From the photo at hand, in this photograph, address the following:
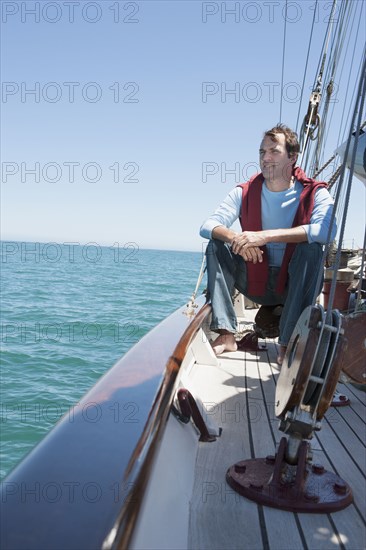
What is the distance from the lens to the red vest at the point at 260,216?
7.37 ft

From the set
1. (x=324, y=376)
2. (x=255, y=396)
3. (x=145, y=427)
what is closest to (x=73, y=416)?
(x=145, y=427)

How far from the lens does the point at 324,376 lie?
3.52ft

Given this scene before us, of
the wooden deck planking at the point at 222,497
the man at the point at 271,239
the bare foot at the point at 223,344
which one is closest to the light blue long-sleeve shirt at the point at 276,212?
the man at the point at 271,239

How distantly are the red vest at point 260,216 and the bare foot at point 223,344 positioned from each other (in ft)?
1.01

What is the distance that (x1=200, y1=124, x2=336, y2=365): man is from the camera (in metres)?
2.13

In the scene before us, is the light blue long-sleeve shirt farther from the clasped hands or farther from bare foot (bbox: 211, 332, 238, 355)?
bare foot (bbox: 211, 332, 238, 355)

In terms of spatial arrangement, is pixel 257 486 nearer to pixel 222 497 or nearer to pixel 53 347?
pixel 222 497

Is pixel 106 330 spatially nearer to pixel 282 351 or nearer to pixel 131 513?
pixel 282 351

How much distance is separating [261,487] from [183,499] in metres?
0.20

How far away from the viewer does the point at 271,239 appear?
2.11 metres

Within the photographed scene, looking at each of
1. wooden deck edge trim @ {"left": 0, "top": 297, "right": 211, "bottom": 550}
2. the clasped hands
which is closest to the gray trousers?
the clasped hands

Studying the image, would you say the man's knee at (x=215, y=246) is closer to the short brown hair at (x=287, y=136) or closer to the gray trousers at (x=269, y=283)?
the gray trousers at (x=269, y=283)

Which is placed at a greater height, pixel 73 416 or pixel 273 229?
pixel 273 229

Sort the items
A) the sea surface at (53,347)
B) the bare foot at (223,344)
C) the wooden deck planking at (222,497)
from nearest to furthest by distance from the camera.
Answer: the wooden deck planking at (222,497), the bare foot at (223,344), the sea surface at (53,347)
